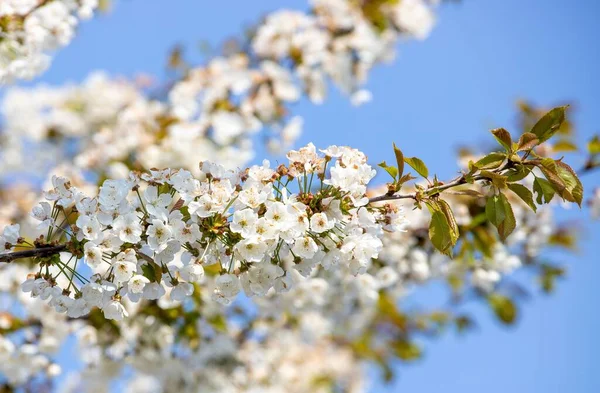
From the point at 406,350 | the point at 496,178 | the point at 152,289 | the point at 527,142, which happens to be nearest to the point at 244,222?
the point at 152,289

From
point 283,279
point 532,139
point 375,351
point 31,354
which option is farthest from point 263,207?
point 375,351

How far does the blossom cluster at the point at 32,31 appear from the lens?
107 inches

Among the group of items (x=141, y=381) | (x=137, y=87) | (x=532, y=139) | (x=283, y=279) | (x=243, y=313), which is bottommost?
(x=283, y=279)

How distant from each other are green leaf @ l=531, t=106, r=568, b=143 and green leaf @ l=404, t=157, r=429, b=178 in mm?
310

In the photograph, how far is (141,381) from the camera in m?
6.29

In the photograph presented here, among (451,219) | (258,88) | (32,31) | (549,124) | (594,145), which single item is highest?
(258,88)

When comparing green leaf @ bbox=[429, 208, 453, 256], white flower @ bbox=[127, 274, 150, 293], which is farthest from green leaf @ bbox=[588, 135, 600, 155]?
white flower @ bbox=[127, 274, 150, 293]

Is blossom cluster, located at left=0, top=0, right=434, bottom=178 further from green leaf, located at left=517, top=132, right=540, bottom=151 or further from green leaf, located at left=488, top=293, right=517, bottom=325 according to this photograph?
green leaf, located at left=517, top=132, right=540, bottom=151

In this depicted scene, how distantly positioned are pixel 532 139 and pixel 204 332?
2.55 m

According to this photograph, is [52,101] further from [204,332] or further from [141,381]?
[204,332]

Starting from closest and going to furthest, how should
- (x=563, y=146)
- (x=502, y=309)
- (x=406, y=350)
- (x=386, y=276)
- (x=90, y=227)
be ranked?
(x=90, y=227) → (x=563, y=146) → (x=386, y=276) → (x=502, y=309) → (x=406, y=350)

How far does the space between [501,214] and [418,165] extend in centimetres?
26

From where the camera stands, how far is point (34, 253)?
1478 mm

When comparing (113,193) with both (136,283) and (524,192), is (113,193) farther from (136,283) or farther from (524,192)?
(524,192)
